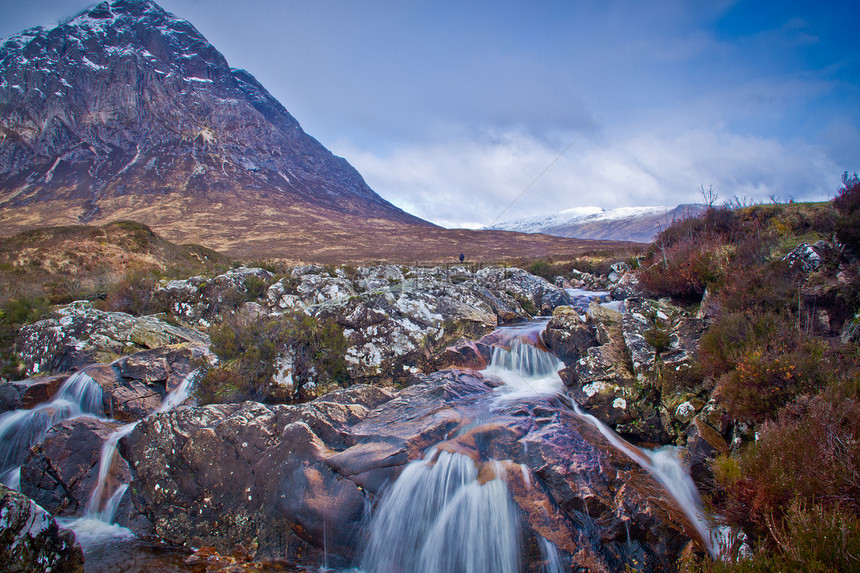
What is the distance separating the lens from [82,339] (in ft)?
31.0

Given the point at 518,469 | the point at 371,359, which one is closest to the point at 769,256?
the point at 518,469

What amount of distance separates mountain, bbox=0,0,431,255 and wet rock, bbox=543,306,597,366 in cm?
6355

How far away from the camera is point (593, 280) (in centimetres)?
2341

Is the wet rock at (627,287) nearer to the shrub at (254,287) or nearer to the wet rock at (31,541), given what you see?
the wet rock at (31,541)

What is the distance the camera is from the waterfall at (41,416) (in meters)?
6.88

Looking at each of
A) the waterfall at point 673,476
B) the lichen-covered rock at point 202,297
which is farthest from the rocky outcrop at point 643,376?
the lichen-covered rock at point 202,297

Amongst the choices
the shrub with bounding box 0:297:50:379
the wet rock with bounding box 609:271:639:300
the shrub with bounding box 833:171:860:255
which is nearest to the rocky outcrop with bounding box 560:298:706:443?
the wet rock with bounding box 609:271:639:300

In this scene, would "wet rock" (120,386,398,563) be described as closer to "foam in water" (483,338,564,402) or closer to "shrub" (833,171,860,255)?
"foam in water" (483,338,564,402)

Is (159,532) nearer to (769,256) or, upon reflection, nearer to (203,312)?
(203,312)

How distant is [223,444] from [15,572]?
2408mm

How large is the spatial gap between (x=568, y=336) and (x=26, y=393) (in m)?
Result: 12.8

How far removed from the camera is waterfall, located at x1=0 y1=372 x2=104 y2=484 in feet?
22.6

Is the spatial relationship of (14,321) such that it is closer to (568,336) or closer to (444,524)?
(444,524)

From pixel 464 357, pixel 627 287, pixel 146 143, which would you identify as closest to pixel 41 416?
pixel 464 357
